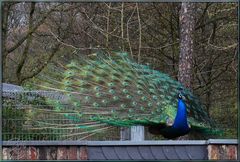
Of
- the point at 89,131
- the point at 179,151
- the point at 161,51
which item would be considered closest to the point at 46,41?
the point at 161,51

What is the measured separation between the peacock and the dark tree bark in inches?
26.1

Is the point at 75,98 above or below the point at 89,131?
above

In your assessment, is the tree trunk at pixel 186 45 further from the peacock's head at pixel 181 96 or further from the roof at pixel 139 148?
the roof at pixel 139 148

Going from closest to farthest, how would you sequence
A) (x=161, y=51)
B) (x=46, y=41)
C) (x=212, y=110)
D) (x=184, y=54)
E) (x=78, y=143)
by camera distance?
(x=78, y=143) < (x=184, y=54) < (x=212, y=110) < (x=161, y=51) < (x=46, y=41)

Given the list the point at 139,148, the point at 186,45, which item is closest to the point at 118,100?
the point at 139,148

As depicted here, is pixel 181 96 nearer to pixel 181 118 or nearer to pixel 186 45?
pixel 181 118

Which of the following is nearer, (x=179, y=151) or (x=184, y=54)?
(x=179, y=151)

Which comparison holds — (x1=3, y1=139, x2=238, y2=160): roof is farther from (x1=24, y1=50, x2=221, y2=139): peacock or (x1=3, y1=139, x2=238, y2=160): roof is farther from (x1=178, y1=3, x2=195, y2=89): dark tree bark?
(x1=178, y1=3, x2=195, y2=89): dark tree bark

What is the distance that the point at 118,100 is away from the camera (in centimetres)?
665

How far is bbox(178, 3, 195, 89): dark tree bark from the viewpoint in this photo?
769 cm

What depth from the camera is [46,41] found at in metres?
11.2

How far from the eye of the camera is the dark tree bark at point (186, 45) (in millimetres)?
7688

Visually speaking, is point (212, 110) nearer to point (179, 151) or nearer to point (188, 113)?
point (188, 113)

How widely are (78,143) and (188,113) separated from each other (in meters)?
1.58
